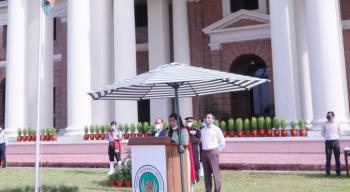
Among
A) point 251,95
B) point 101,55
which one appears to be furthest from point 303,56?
point 101,55

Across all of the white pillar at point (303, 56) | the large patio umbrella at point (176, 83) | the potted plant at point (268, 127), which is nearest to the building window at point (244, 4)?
the white pillar at point (303, 56)

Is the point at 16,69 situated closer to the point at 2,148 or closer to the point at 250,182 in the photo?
the point at 2,148

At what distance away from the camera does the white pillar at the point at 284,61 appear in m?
15.8

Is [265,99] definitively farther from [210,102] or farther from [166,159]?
[166,159]

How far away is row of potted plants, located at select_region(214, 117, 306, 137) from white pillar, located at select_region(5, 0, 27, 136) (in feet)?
34.3

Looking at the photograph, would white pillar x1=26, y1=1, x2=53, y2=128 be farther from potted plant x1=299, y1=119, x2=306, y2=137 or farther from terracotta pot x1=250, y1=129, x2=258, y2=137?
potted plant x1=299, y1=119, x2=306, y2=137

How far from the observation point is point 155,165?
7094 mm

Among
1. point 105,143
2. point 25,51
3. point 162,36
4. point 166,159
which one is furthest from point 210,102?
Answer: point 166,159

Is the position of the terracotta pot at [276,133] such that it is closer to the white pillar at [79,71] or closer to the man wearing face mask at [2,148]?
the white pillar at [79,71]

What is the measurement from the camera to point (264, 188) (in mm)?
9969

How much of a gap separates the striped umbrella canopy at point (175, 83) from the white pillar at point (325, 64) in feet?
22.6

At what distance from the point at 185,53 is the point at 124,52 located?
4.85m

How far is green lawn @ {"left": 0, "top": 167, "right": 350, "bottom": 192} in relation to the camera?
9.91 meters

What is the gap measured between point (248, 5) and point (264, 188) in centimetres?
1520
